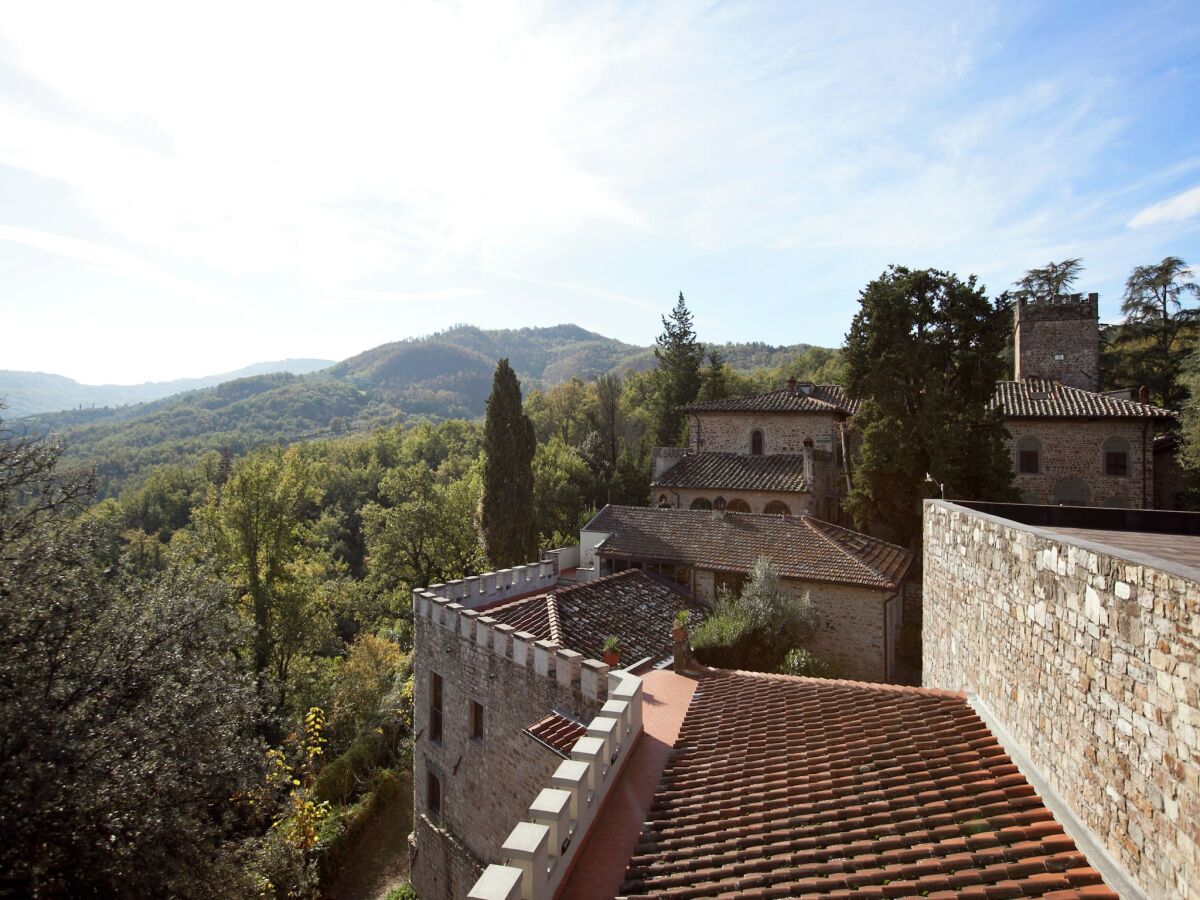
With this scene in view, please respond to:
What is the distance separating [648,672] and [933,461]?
14.6 metres

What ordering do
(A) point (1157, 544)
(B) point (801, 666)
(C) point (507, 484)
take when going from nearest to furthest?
(A) point (1157, 544) < (B) point (801, 666) < (C) point (507, 484)

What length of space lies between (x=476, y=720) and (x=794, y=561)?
9.26 meters

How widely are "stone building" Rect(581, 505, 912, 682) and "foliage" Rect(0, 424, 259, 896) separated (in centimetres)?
1177

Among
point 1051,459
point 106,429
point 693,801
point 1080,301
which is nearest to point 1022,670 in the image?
point 693,801

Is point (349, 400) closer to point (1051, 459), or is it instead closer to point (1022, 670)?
point (1051, 459)

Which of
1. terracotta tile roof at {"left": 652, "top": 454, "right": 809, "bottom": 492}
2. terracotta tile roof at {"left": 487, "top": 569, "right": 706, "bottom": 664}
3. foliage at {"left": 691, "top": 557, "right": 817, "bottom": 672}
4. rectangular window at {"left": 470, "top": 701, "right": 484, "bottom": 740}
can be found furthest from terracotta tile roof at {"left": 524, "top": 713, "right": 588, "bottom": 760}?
terracotta tile roof at {"left": 652, "top": 454, "right": 809, "bottom": 492}

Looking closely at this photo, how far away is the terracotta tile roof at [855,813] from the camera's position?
4578 mm

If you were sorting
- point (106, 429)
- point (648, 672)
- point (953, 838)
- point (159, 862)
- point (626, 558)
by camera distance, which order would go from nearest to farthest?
point (953, 838) → point (159, 862) → point (648, 672) → point (626, 558) → point (106, 429)

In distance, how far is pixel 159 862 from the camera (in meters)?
8.44

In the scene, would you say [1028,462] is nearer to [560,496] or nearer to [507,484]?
[560,496]

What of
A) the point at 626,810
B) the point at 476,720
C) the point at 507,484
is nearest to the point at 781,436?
the point at 507,484

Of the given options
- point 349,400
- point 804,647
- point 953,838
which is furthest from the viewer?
point 349,400

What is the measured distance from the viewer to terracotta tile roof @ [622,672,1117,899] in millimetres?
4578

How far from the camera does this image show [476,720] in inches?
535
